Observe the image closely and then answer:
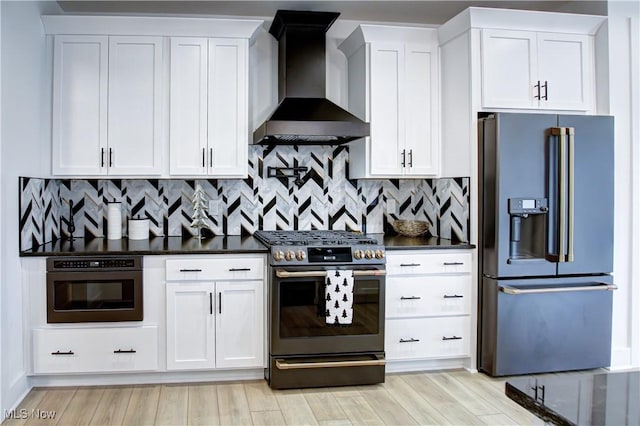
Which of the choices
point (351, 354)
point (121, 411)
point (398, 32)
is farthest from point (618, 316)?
point (121, 411)

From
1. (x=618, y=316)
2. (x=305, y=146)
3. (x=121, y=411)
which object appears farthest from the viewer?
(x=305, y=146)

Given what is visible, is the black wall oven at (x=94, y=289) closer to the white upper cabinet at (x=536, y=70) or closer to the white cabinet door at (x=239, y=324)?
the white cabinet door at (x=239, y=324)

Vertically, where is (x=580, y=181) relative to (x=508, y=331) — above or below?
above

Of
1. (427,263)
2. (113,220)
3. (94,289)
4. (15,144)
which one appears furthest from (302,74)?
(94,289)

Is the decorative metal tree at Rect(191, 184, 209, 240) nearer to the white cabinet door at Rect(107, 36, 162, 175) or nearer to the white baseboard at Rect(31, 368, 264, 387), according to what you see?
the white cabinet door at Rect(107, 36, 162, 175)

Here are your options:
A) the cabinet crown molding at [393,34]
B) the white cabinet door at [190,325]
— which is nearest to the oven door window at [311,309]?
the white cabinet door at [190,325]

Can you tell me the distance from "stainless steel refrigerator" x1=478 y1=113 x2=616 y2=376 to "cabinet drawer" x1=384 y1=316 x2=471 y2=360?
0.14 meters

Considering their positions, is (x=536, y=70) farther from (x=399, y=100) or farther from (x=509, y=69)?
(x=399, y=100)

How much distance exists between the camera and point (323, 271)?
3600 mm

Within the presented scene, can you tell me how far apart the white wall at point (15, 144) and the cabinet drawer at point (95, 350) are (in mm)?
126

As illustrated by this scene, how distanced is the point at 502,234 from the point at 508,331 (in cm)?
63

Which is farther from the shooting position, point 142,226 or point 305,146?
point 305,146

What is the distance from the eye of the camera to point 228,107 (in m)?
4.10

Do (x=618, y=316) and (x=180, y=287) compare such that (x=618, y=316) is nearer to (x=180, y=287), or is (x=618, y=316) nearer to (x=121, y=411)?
(x=180, y=287)
